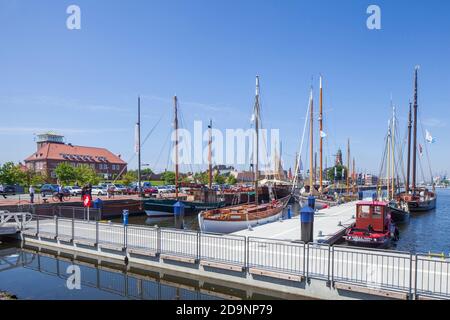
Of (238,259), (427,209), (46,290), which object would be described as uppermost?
(238,259)

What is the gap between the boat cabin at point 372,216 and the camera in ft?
66.7

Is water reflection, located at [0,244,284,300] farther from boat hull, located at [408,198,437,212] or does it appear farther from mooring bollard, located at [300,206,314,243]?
boat hull, located at [408,198,437,212]

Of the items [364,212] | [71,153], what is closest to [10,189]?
[364,212]

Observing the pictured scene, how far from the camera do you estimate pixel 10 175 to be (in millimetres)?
56875

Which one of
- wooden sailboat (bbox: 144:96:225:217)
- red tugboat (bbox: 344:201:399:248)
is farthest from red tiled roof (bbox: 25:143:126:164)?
red tugboat (bbox: 344:201:399:248)

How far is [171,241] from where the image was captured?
49.6 ft

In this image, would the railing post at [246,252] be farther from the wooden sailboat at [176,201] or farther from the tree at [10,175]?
the tree at [10,175]

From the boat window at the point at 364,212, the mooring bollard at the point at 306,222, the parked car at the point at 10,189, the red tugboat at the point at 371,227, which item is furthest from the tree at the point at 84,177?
the mooring bollard at the point at 306,222

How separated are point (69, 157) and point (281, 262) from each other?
10452cm

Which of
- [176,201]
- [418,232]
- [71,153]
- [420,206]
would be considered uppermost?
[71,153]

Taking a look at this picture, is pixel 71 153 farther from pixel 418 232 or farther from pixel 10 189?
pixel 418 232

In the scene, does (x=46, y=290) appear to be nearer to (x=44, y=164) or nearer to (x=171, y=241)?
(x=171, y=241)
